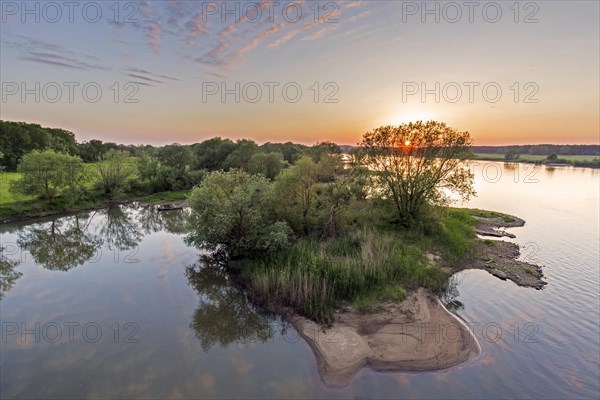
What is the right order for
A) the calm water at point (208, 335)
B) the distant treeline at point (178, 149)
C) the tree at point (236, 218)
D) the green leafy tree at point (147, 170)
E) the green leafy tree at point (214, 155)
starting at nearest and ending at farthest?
the calm water at point (208, 335) → the tree at point (236, 218) → the green leafy tree at point (147, 170) → the distant treeline at point (178, 149) → the green leafy tree at point (214, 155)

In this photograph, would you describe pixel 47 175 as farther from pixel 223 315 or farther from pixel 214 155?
pixel 223 315

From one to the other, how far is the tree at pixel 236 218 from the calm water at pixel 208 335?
9.02ft

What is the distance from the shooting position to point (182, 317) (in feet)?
56.2

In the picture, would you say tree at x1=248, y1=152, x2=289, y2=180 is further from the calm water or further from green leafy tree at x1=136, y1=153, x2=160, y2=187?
the calm water

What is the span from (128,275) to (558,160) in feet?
571

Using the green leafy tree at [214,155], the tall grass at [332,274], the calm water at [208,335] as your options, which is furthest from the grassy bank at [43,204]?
the green leafy tree at [214,155]

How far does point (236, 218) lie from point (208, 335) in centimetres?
852

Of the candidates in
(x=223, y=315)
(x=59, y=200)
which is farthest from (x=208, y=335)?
(x=59, y=200)

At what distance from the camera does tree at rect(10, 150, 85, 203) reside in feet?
129

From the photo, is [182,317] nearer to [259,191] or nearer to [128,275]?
[128,275]

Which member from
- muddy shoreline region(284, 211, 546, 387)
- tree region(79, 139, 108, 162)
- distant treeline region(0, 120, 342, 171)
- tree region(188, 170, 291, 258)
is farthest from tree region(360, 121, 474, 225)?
tree region(79, 139, 108, 162)

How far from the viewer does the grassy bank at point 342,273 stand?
17266mm

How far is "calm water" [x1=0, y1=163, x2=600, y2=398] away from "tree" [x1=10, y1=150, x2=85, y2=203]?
16.3 meters

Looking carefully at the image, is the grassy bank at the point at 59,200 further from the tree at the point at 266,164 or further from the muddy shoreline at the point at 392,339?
the muddy shoreline at the point at 392,339
